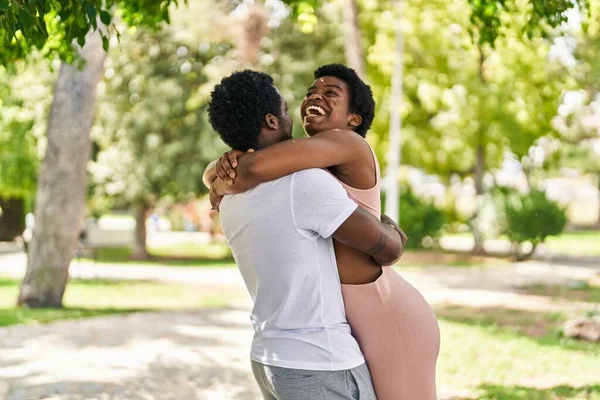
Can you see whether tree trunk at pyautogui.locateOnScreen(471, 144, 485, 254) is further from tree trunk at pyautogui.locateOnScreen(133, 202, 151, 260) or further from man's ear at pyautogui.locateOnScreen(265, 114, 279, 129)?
man's ear at pyautogui.locateOnScreen(265, 114, 279, 129)

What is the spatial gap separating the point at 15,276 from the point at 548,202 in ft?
49.6

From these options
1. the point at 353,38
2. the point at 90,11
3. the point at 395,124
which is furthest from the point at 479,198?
the point at 90,11

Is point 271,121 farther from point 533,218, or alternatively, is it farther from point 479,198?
point 479,198

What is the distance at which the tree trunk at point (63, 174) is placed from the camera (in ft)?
40.5

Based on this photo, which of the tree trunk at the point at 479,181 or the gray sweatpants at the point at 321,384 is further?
the tree trunk at the point at 479,181

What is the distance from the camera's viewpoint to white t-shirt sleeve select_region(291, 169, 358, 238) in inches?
98.3

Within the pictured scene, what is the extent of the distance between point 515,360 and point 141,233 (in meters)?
21.7

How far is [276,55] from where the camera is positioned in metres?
27.0

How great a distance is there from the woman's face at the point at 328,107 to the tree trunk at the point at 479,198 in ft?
77.8

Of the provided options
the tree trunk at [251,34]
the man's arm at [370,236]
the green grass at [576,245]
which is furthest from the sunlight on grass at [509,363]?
the green grass at [576,245]

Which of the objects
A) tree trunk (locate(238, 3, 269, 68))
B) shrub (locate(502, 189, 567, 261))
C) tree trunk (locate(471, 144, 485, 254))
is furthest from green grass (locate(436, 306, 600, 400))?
tree trunk (locate(238, 3, 269, 68))

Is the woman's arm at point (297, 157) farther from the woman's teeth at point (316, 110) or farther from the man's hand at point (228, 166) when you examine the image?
the woman's teeth at point (316, 110)

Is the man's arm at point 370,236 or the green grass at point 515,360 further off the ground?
the man's arm at point 370,236

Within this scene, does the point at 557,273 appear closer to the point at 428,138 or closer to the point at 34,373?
the point at 428,138
